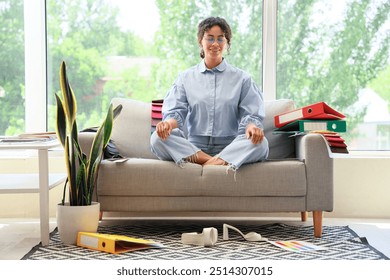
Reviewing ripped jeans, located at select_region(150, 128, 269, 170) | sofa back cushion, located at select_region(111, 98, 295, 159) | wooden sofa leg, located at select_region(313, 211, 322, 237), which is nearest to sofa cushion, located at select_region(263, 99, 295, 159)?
sofa back cushion, located at select_region(111, 98, 295, 159)

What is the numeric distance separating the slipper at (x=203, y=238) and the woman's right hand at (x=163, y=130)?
619mm

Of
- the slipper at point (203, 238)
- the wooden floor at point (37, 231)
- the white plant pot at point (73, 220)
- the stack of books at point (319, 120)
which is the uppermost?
the stack of books at point (319, 120)

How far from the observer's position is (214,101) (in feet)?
14.1

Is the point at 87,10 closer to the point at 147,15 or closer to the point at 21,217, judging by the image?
the point at 147,15

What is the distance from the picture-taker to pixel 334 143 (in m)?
3.92

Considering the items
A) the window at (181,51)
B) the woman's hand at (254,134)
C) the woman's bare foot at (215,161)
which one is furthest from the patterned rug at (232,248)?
the window at (181,51)

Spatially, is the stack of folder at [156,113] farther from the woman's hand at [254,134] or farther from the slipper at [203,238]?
the slipper at [203,238]

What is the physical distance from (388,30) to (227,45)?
1.31 meters

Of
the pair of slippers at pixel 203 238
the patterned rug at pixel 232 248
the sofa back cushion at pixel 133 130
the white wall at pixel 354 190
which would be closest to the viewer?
the patterned rug at pixel 232 248

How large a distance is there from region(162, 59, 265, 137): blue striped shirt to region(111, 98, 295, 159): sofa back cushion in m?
0.21

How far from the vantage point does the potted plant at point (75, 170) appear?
3615mm

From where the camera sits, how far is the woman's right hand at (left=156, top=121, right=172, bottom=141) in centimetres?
399

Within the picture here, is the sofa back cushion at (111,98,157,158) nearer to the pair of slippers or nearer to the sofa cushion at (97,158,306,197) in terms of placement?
the sofa cushion at (97,158,306,197)
